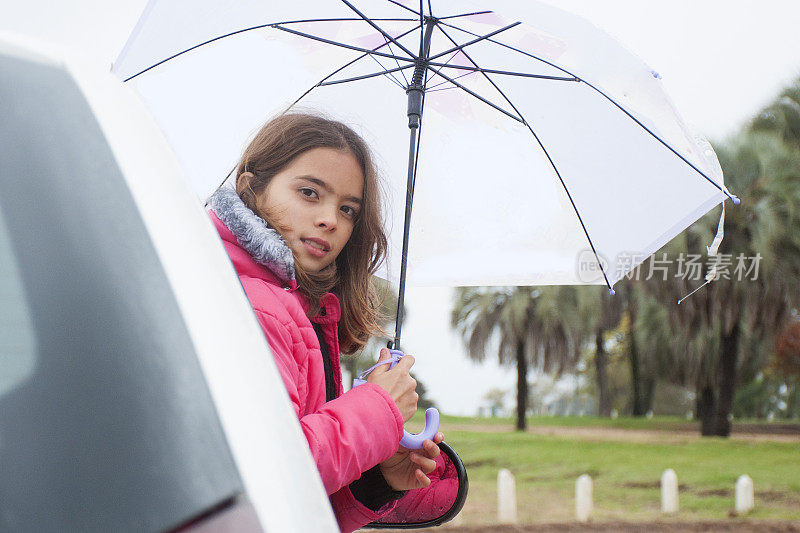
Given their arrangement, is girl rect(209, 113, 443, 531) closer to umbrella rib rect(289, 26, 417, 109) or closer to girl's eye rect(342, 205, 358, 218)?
girl's eye rect(342, 205, 358, 218)

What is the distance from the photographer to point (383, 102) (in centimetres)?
305

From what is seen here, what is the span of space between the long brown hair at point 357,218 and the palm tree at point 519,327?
68.7 feet

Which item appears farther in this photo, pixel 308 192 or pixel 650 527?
pixel 650 527

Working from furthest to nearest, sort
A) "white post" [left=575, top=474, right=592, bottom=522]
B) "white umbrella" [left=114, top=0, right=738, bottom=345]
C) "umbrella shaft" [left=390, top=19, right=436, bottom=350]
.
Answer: "white post" [left=575, top=474, right=592, bottom=522] < "white umbrella" [left=114, top=0, right=738, bottom=345] < "umbrella shaft" [left=390, top=19, right=436, bottom=350]

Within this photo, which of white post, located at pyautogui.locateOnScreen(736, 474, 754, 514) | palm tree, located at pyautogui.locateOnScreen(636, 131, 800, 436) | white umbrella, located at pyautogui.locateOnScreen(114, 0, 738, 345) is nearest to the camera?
white umbrella, located at pyautogui.locateOnScreen(114, 0, 738, 345)

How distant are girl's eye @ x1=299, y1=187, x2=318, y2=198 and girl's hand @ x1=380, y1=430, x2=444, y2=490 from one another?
76cm

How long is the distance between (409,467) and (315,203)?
79 centimetres

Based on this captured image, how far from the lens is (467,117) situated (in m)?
3.06

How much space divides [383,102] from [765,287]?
52.9 feet

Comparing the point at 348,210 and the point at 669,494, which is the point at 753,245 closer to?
the point at 669,494

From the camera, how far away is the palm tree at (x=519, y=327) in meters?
23.5

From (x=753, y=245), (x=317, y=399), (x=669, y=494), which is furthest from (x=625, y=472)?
(x=317, y=399)

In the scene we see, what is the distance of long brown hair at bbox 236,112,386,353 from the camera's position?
223 centimetres

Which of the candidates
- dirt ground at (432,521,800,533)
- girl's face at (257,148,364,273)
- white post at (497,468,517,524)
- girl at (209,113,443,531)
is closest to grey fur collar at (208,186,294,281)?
girl at (209,113,443,531)
